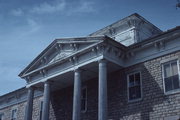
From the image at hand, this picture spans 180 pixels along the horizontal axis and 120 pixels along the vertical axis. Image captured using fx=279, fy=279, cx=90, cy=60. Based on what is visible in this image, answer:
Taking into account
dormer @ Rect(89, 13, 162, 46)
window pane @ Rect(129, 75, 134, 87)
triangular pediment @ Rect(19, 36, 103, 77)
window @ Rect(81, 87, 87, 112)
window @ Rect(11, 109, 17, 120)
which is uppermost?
dormer @ Rect(89, 13, 162, 46)

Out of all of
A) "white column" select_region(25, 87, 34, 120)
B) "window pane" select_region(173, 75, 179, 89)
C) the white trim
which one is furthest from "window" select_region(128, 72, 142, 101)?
"white column" select_region(25, 87, 34, 120)

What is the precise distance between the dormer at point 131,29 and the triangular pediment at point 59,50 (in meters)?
4.08

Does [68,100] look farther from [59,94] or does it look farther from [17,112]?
[17,112]

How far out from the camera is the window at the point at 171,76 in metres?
16.0

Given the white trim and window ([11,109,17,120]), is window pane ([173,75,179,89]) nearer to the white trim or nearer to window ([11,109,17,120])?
the white trim

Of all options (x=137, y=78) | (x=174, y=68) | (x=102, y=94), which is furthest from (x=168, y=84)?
(x=102, y=94)

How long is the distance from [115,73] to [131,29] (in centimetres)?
403

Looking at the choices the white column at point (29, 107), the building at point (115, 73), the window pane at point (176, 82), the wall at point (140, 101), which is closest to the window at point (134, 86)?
the building at point (115, 73)

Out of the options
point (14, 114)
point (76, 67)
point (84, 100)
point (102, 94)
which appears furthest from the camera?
point (14, 114)

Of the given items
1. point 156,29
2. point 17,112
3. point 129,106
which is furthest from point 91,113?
point 17,112

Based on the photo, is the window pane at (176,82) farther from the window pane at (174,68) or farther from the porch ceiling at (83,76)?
the porch ceiling at (83,76)

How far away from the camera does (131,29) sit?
2133 centimetres

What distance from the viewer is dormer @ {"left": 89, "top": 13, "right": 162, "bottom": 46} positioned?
829 inches

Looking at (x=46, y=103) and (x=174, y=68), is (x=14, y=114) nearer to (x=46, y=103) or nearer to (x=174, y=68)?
(x=46, y=103)
